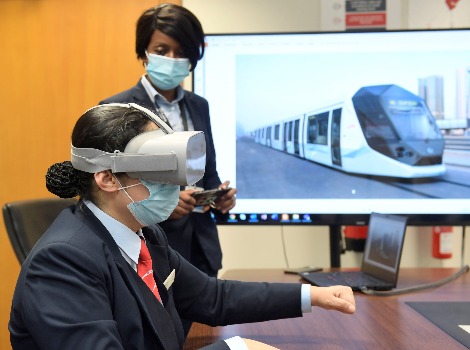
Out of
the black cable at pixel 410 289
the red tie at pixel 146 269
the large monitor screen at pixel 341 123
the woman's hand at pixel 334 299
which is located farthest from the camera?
the large monitor screen at pixel 341 123

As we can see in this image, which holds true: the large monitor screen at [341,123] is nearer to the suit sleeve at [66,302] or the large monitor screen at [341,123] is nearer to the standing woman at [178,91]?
the standing woman at [178,91]

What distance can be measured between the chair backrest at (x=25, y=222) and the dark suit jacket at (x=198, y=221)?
41 cm

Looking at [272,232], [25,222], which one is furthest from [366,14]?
[25,222]

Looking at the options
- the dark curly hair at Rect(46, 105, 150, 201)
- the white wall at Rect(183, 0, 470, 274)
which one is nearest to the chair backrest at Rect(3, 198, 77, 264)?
the dark curly hair at Rect(46, 105, 150, 201)

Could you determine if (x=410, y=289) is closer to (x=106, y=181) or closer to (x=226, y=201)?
(x=226, y=201)

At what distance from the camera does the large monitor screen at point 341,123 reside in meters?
2.32

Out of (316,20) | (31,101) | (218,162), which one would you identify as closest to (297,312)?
(218,162)

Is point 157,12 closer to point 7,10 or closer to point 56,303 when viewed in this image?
point 56,303

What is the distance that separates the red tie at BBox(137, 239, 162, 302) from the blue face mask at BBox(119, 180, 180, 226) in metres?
0.07

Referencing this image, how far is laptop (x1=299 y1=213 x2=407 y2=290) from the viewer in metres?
1.84

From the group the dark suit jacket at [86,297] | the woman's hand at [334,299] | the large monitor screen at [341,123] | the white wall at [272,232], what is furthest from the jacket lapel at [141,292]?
the white wall at [272,232]

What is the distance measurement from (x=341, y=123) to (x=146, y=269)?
1.34 m

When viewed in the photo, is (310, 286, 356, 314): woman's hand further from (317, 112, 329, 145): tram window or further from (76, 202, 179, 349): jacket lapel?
(317, 112, 329, 145): tram window

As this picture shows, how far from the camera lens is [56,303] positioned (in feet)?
3.11
